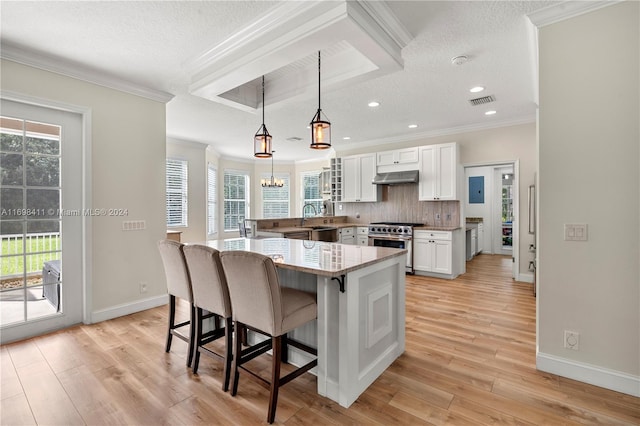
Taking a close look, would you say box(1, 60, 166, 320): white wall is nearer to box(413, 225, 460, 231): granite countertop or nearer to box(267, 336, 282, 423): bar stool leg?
box(267, 336, 282, 423): bar stool leg

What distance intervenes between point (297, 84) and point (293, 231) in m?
2.72

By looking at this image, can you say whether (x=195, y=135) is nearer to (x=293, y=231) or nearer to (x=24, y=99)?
(x=293, y=231)

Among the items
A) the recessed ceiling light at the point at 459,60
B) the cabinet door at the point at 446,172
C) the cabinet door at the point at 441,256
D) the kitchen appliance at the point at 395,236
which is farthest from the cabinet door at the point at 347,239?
the recessed ceiling light at the point at 459,60

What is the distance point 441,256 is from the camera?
206 inches

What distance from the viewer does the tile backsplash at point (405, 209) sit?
18.6ft

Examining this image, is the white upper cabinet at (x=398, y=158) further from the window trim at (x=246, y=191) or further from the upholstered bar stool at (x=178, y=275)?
the upholstered bar stool at (x=178, y=275)

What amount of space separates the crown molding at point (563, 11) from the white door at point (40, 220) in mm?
4290

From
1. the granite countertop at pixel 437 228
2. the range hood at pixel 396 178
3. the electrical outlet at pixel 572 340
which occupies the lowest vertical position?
the electrical outlet at pixel 572 340

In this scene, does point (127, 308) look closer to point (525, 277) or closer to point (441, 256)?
point (441, 256)

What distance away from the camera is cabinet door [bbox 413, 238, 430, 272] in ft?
17.7

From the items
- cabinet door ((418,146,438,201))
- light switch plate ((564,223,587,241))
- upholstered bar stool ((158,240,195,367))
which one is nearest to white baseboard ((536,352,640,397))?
light switch plate ((564,223,587,241))

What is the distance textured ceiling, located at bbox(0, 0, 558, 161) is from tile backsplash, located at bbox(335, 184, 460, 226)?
1664 mm

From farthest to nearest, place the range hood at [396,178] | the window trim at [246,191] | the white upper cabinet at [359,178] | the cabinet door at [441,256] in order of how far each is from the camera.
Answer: the window trim at [246,191] → the white upper cabinet at [359,178] → the range hood at [396,178] → the cabinet door at [441,256]

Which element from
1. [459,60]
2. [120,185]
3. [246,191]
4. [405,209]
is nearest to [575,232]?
[459,60]
